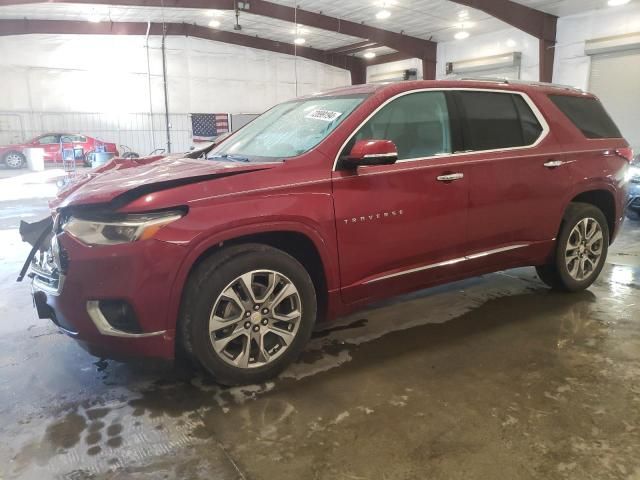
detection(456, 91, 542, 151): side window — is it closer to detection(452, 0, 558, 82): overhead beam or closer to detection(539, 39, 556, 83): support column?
detection(452, 0, 558, 82): overhead beam

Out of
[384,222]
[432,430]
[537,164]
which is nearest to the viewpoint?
[432,430]

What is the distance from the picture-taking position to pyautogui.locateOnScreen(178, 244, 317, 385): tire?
8.23ft

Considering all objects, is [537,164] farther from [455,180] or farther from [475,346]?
[475,346]

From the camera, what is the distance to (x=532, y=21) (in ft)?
46.4

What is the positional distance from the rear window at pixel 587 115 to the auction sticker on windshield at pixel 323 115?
1864mm

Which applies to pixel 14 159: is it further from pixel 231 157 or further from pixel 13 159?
pixel 231 157

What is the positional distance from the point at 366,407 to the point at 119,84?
19.2 metres

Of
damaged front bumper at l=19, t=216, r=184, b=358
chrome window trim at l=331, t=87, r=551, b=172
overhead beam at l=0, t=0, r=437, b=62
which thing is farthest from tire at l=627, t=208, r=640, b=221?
overhead beam at l=0, t=0, r=437, b=62

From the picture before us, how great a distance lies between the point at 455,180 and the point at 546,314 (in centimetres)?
136

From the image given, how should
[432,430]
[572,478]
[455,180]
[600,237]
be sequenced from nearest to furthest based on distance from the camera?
1. [572,478]
2. [432,430]
3. [455,180]
4. [600,237]

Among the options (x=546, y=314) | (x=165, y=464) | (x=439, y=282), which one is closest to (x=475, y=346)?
(x=439, y=282)

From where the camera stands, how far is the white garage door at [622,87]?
1278 cm

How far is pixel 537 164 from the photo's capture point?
11.9 feet

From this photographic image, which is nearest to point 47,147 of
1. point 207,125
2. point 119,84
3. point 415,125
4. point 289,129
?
point 119,84
